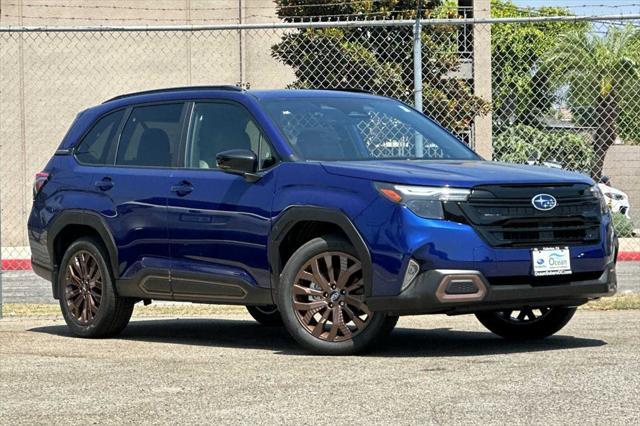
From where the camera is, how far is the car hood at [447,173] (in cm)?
836

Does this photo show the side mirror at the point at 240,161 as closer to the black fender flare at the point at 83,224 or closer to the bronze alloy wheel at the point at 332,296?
the bronze alloy wheel at the point at 332,296

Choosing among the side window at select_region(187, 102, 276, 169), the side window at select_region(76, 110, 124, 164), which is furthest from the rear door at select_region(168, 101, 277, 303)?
the side window at select_region(76, 110, 124, 164)

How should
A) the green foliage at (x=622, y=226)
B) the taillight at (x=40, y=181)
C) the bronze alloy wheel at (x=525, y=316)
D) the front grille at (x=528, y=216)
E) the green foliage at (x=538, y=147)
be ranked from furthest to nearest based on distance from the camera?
the green foliage at (x=622, y=226), the green foliage at (x=538, y=147), the taillight at (x=40, y=181), the bronze alloy wheel at (x=525, y=316), the front grille at (x=528, y=216)

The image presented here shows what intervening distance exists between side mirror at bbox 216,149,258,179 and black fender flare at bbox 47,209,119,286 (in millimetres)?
1368

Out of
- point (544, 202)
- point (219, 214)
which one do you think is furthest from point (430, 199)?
point (219, 214)

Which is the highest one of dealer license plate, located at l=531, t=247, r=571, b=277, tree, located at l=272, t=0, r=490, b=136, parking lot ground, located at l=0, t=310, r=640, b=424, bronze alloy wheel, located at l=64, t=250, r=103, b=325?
tree, located at l=272, t=0, r=490, b=136

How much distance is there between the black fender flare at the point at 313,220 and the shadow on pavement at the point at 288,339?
0.55 metres

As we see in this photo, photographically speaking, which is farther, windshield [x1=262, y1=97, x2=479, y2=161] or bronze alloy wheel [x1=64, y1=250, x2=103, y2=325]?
bronze alloy wheel [x1=64, y1=250, x2=103, y2=325]

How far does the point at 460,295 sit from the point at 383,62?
39.4ft

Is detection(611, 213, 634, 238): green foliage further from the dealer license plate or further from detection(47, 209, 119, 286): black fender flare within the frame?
the dealer license plate

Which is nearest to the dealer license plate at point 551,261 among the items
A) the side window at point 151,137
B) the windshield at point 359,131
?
the windshield at point 359,131

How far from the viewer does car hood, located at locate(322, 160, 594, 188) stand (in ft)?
27.4

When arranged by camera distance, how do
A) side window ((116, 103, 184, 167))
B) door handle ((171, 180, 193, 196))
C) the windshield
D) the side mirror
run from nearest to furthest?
the side mirror
the windshield
door handle ((171, 180, 193, 196))
side window ((116, 103, 184, 167))

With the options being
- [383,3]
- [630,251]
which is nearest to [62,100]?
[383,3]
